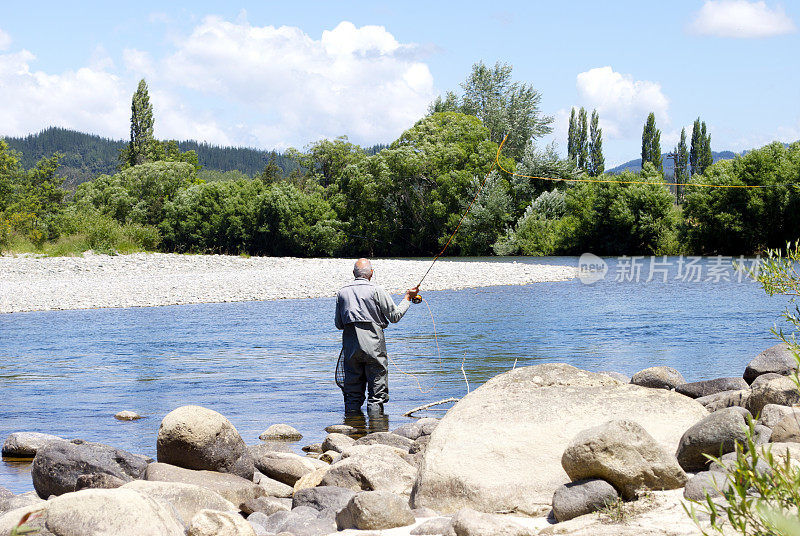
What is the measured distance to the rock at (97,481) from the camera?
554 centimetres

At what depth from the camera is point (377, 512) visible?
174 inches

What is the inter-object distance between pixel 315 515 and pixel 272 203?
56.6 meters

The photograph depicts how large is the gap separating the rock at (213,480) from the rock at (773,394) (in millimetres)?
3964

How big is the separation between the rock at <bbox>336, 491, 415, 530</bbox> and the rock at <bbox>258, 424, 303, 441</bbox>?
382 cm

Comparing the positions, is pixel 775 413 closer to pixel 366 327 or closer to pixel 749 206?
pixel 366 327

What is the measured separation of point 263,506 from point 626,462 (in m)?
2.58

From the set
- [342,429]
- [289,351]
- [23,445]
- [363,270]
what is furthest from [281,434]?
[289,351]

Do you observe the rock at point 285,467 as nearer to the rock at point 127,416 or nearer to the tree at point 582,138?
the rock at point 127,416

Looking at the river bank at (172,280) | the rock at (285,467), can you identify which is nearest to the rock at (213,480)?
the rock at (285,467)

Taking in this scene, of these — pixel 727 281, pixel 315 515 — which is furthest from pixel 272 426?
pixel 727 281

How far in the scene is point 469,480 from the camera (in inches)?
191

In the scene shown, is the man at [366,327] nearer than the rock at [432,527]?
No

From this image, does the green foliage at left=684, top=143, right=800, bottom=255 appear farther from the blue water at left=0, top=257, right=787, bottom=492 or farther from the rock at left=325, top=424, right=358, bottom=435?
the rock at left=325, top=424, right=358, bottom=435

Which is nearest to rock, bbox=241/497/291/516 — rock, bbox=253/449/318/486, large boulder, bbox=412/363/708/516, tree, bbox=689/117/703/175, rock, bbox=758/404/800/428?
rock, bbox=253/449/318/486
